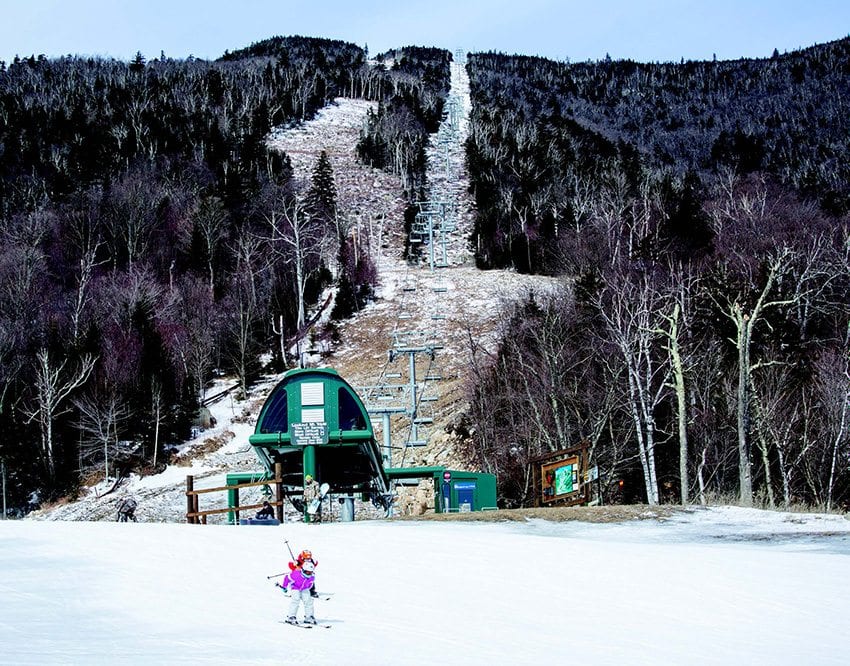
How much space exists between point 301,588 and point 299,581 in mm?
84

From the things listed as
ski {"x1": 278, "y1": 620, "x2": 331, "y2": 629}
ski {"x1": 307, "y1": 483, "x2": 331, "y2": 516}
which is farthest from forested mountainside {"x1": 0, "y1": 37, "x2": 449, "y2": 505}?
ski {"x1": 278, "y1": 620, "x2": 331, "y2": 629}

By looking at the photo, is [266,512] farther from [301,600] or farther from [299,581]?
[299,581]

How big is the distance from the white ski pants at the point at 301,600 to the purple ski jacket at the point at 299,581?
0.18ft

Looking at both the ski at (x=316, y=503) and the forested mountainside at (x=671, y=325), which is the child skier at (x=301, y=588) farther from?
the forested mountainside at (x=671, y=325)

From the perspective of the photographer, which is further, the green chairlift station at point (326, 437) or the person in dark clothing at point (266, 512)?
the green chairlift station at point (326, 437)

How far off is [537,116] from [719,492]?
402ft

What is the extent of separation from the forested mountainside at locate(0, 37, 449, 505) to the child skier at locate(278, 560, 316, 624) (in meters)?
39.1

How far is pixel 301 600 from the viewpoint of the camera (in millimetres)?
10406

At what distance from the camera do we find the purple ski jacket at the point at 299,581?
33.8 ft

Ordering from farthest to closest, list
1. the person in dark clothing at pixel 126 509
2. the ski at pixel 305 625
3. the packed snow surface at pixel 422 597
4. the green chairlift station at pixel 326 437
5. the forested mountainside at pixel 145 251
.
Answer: the forested mountainside at pixel 145 251
the green chairlift station at pixel 326 437
the person in dark clothing at pixel 126 509
the ski at pixel 305 625
the packed snow surface at pixel 422 597

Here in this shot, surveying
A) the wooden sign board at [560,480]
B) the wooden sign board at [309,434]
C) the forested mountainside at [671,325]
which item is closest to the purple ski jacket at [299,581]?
the wooden sign board at [309,434]

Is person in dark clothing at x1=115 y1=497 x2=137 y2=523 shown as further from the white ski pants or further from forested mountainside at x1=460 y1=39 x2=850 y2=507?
forested mountainside at x1=460 y1=39 x2=850 y2=507

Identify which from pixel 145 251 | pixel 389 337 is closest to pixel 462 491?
pixel 389 337

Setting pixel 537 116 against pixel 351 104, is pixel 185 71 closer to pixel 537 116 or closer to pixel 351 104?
pixel 351 104
